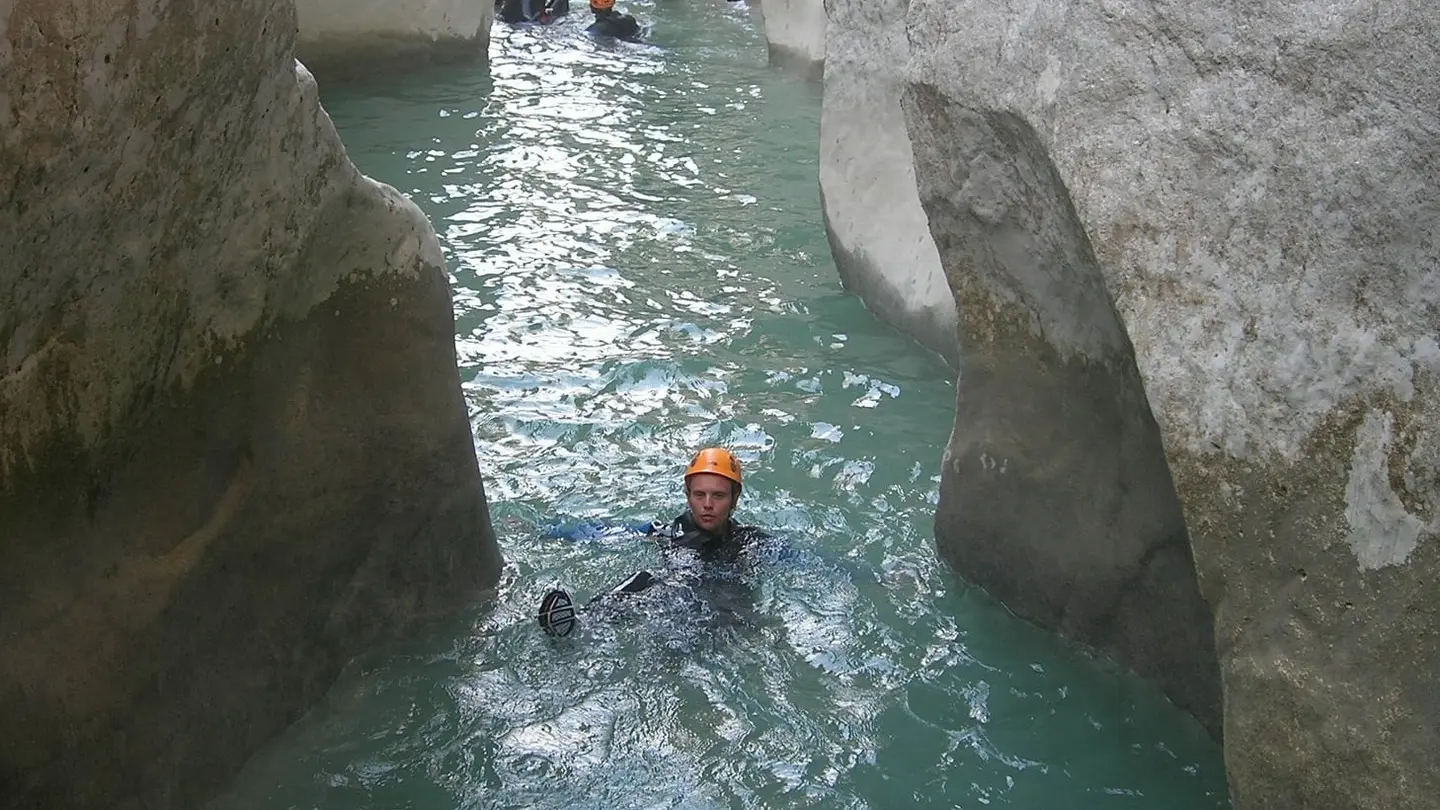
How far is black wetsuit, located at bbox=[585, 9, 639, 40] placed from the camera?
21062mm

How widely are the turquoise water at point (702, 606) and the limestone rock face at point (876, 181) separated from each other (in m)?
0.31

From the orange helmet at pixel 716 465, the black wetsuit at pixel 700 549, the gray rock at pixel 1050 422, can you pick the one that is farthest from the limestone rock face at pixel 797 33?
the gray rock at pixel 1050 422

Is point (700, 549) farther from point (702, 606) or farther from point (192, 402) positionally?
point (192, 402)

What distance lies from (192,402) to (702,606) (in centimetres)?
252

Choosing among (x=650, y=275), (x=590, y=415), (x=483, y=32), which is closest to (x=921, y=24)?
(x=590, y=415)

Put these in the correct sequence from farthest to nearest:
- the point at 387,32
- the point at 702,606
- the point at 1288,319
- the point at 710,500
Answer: the point at 387,32, the point at 710,500, the point at 702,606, the point at 1288,319

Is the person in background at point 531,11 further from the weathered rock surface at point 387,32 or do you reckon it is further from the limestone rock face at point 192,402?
the limestone rock face at point 192,402

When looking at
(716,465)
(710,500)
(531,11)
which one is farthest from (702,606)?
(531,11)

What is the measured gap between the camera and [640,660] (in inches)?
249

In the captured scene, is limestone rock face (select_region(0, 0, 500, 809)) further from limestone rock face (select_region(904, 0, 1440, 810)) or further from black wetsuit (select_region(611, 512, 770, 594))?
limestone rock face (select_region(904, 0, 1440, 810))

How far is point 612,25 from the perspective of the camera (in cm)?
2109

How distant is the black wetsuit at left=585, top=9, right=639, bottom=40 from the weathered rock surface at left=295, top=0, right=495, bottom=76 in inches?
93.2

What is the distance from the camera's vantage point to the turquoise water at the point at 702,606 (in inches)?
221

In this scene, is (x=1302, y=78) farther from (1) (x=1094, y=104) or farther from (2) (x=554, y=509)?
(2) (x=554, y=509)
